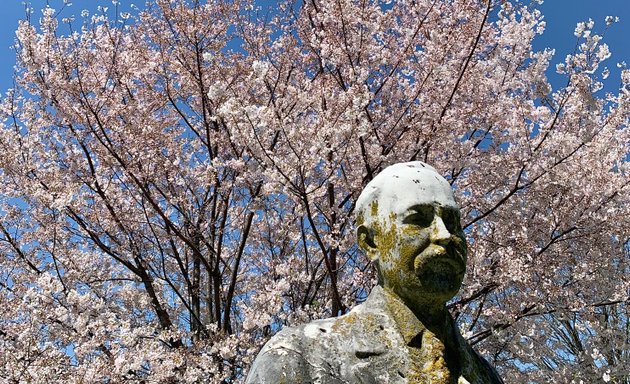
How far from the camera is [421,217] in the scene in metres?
2.06

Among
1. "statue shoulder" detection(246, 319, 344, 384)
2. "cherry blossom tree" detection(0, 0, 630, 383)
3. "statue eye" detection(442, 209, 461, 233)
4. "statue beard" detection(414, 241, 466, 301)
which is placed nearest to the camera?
"statue shoulder" detection(246, 319, 344, 384)

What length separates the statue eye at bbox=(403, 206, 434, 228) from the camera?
6.72 ft

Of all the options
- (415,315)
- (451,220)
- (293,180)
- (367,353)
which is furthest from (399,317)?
(293,180)

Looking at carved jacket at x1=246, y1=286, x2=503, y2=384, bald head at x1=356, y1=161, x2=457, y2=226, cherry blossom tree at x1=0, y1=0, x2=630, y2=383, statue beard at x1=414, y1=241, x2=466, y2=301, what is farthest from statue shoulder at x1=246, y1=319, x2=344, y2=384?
cherry blossom tree at x1=0, y1=0, x2=630, y2=383

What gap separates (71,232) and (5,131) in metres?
1.90

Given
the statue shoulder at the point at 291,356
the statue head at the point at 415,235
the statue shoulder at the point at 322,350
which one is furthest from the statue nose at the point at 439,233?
the statue shoulder at the point at 291,356

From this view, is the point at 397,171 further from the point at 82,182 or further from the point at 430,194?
the point at 82,182

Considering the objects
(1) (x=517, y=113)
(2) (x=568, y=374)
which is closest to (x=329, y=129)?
(1) (x=517, y=113)

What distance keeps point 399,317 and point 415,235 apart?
Answer: 0.31 m

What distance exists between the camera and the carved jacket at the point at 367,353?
184 cm

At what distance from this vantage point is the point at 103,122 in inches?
367

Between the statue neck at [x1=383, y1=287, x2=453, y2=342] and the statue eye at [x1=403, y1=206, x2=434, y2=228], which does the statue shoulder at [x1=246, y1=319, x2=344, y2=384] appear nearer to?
the statue neck at [x1=383, y1=287, x2=453, y2=342]

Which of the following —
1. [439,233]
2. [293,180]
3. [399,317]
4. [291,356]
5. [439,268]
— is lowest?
[291,356]

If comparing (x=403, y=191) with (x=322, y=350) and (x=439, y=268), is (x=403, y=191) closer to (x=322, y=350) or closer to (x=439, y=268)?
(x=439, y=268)
